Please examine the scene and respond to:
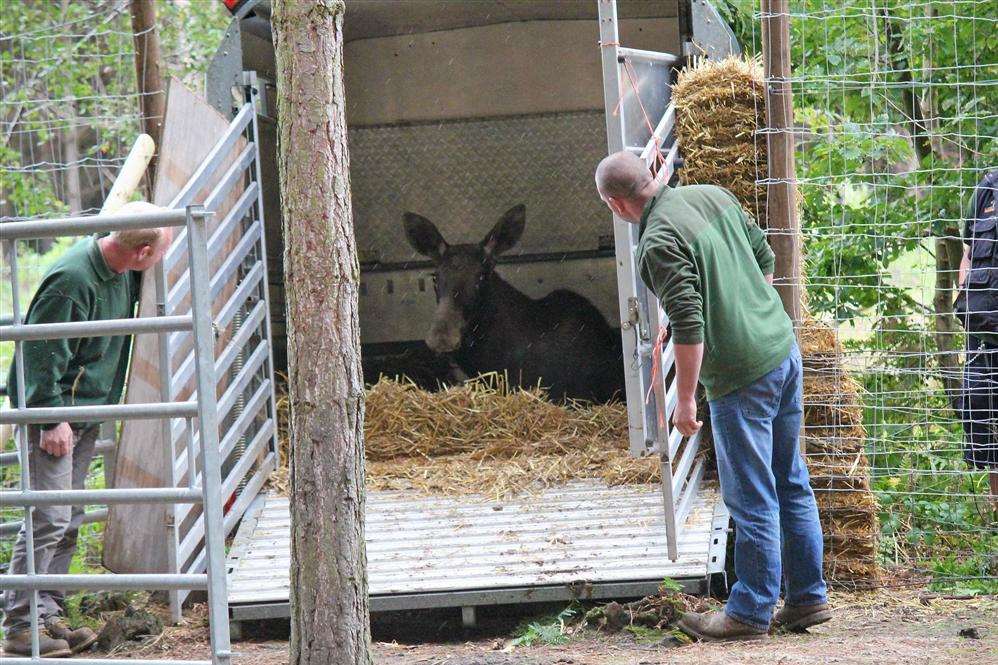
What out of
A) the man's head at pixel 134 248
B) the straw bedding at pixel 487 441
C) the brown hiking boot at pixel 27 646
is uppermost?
the man's head at pixel 134 248

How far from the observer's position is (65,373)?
4.58 m

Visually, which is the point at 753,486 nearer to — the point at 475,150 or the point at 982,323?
the point at 982,323

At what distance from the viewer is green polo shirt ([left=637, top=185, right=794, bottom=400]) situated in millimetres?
3969

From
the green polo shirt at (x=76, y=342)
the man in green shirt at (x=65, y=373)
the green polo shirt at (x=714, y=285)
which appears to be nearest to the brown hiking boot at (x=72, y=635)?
the man in green shirt at (x=65, y=373)

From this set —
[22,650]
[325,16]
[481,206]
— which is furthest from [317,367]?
[481,206]

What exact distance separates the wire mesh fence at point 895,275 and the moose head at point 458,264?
208cm

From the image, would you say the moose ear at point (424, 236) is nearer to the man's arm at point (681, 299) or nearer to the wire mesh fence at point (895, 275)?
the wire mesh fence at point (895, 275)

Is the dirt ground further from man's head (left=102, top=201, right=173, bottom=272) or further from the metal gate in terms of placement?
man's head (left=102, top=201, right=173, bottom=272)

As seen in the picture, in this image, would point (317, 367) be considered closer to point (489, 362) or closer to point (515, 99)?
point (489, 362)

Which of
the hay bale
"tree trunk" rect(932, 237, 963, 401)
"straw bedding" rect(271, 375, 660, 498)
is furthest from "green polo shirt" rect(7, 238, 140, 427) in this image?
"tree trunk" rect(932, 237, 963, 401)

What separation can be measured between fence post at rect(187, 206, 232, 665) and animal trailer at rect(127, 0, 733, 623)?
4.98ft

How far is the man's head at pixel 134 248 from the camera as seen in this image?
445 cm

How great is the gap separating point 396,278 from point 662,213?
436cm

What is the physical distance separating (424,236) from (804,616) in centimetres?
439
